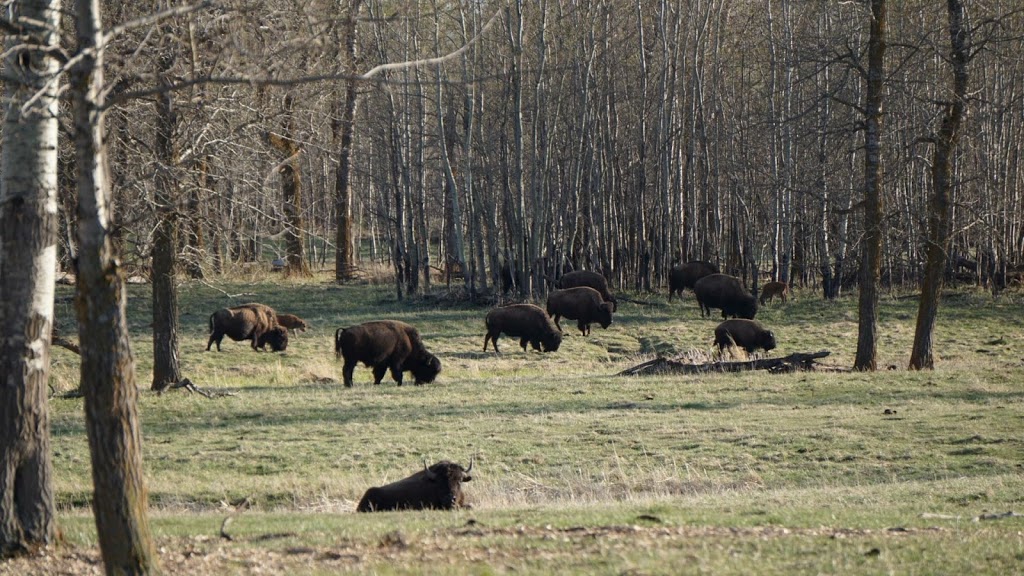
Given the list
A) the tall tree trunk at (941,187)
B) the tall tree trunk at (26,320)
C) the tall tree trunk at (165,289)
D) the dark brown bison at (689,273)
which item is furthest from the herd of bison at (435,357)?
the tall tree trunk at (941,187)

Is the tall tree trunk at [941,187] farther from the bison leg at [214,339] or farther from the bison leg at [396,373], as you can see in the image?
the bison leg at [214,339]

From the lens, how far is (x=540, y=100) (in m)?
35.8

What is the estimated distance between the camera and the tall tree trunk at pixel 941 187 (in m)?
20.5

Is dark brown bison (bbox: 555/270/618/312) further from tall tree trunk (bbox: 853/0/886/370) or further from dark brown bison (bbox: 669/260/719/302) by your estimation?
tall tree trunk (bbox: 853/0/886/370)

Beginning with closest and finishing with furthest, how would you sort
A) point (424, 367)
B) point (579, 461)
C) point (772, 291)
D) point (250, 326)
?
point (579, 461), point (424, 367), point (250, 326), point (772, 291)

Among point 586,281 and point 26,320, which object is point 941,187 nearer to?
point 586,281

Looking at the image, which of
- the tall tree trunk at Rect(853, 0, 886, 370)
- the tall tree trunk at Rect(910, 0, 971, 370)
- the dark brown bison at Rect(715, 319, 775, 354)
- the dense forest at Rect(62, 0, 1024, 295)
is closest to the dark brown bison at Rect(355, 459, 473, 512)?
the tall tree trunk at Rect(853, 0, 886, 370)

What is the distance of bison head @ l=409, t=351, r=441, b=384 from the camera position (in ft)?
70.7

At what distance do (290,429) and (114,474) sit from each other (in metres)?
10.4

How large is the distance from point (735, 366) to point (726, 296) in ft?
37.2

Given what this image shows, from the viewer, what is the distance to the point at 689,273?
121 feet

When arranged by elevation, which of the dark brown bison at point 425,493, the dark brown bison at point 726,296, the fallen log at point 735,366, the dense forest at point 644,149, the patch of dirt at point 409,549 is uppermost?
the dense forest at point 644,149

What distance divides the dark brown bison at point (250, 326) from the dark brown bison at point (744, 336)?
11070 millimetres

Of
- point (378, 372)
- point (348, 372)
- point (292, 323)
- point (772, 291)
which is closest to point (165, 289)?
point (348, 372)
